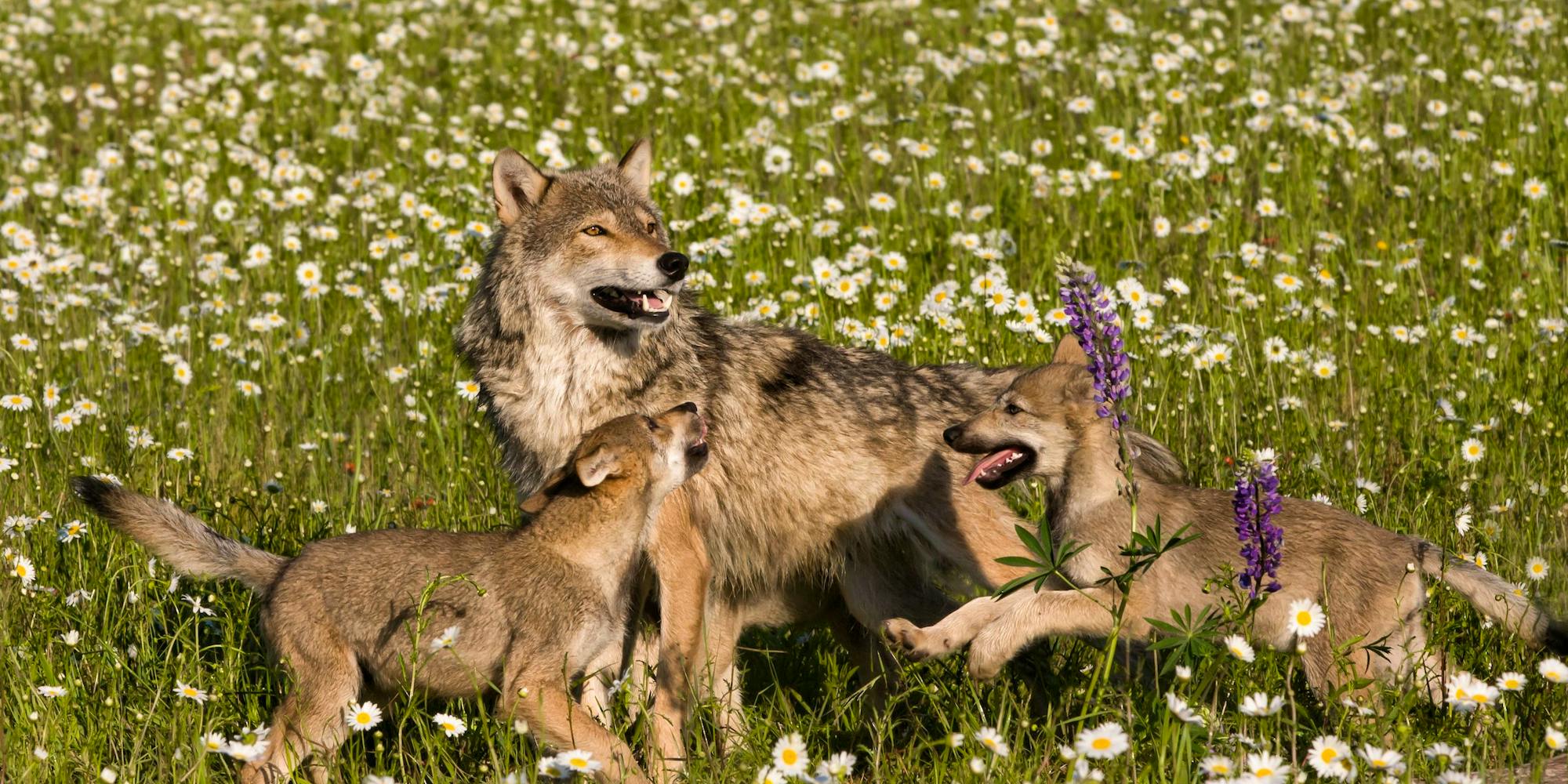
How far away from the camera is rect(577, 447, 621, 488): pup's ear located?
17.2 feet

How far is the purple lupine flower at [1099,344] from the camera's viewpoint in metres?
4.20

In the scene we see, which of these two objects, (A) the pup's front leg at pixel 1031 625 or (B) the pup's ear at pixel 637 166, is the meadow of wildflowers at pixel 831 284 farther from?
(B) the pup's ear at pixel 637 166

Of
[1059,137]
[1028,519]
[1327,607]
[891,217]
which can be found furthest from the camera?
[1059,137]

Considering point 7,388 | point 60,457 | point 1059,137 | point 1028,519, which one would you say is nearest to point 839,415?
point 1028,519

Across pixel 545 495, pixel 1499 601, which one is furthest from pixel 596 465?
pixel 1499 601

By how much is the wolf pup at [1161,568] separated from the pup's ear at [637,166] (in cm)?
195

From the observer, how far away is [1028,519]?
6.41 meters

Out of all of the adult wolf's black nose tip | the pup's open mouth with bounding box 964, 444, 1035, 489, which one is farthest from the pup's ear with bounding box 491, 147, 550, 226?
the pup's open mouth with bounding box 964, 444, 1035, 489

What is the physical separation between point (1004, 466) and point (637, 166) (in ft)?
7.10

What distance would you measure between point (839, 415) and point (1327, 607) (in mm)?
1969

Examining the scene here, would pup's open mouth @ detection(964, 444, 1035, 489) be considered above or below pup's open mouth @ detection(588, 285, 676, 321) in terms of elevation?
below

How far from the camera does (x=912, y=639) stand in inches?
196

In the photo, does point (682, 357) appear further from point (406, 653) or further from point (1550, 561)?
point (1550, 561)

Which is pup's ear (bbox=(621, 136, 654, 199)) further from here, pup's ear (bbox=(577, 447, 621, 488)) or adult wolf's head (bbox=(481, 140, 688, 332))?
pup's ear (bbox=(577, 447, 621, 488))
